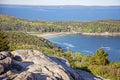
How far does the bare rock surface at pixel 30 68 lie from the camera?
8602mm

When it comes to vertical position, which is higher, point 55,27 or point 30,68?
point 30,68

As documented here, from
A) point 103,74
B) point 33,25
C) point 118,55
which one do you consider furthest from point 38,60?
point 33,25

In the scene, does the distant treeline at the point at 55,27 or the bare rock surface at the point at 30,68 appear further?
the distant treeline at the point at 55,27

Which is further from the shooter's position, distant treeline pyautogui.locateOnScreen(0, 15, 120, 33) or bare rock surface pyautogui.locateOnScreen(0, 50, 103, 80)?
distant treeline pyautogui.locateOnScreen(0, 15, 120, 33)

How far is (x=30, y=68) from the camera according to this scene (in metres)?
10.2

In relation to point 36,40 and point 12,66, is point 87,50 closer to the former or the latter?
point 36,40

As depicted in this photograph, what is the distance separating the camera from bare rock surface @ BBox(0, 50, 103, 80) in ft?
28.2

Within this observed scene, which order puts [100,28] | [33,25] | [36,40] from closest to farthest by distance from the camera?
[36,40]
[100,28]
[33,25]

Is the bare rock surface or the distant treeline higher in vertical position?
the bare rock surface

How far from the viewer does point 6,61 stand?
31.7 ft

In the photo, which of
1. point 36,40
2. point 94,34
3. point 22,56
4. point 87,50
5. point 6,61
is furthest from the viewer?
point 94,34

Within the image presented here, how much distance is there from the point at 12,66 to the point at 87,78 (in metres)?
3.73

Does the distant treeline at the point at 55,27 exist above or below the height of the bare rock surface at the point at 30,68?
below

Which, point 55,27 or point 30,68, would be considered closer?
point 30,68
